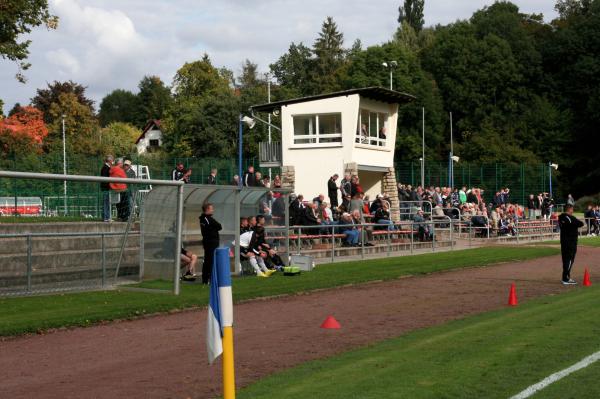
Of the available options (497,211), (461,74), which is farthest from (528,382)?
(461,74)

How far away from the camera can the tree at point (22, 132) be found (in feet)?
201

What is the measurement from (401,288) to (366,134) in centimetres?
2624

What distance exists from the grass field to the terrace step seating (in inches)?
313

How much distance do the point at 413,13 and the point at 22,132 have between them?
74663 millimetres

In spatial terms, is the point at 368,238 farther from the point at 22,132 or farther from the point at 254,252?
the point at 22,132

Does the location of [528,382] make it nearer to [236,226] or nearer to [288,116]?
[236,226]

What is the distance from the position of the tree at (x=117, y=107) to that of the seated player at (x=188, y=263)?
12609 centimetres

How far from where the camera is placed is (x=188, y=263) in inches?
847

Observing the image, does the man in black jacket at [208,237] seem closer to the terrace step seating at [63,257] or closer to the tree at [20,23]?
the terrace step seating at [63,257]

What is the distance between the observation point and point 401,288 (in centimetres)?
2111

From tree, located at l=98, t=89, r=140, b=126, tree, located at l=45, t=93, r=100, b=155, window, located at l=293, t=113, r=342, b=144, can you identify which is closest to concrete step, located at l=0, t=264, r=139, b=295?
window, located at l=293, t=113, r=342, b=144

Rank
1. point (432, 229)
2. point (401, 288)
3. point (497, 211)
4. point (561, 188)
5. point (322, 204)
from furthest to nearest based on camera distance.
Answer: point (561, 188)
point (497, 211)
point (432, 229)
point (322, 204)
point (401, 288)

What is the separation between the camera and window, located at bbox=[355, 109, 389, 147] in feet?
152

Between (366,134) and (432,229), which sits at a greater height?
(366,134)
